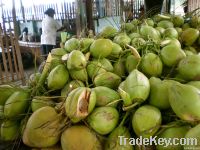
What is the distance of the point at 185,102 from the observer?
79 cm

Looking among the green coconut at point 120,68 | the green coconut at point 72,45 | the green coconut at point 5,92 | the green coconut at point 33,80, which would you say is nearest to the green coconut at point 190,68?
the green coconut at point 120,68

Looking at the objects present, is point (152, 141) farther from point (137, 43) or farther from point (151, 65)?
point (137, 43)

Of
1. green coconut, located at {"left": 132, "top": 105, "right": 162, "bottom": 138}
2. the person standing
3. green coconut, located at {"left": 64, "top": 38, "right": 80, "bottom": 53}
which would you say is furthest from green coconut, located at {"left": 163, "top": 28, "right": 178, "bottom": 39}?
the person standing

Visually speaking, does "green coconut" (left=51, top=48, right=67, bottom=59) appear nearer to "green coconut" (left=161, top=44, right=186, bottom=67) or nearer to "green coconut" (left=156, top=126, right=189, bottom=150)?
"green coconut" (left=161, top=44, right=186, bottom=67)

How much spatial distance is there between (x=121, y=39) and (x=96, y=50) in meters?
0.22

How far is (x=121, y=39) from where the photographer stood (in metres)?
1.33

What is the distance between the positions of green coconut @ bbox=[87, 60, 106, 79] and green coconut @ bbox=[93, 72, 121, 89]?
0.12 feet

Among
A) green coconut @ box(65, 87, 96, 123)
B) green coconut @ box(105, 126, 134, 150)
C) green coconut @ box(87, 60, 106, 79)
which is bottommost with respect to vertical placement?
green coconut @ box(105, 126, 134, 150)

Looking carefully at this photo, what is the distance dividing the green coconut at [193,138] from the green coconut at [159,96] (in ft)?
0.52

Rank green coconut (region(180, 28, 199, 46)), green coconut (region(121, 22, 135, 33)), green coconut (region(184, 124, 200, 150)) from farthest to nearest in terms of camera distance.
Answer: green coconut (region(121, 22, 135, 33))
green coconut (region(180, 28, 199, 46))
green coconut (region(184, 124, 200, 150))

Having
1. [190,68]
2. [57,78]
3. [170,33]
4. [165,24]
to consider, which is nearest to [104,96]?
[57,78]

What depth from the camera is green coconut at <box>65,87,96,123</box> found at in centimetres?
83

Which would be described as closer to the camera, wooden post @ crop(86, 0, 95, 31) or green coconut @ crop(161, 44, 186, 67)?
green coconut @ crop(161, 44, 186, 67)

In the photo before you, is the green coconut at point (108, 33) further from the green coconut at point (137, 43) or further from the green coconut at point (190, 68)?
the green coconut at point (190, 68)
